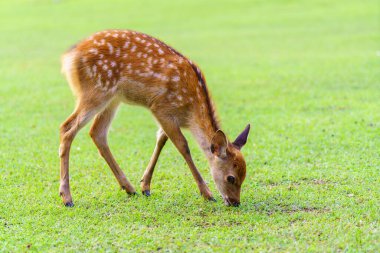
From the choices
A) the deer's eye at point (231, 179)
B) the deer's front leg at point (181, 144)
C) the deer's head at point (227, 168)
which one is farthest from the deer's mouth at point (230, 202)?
the deer's front leg at point (181, 144)

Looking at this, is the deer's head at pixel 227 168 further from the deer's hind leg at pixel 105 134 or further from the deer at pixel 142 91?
the deer's hind leg at pixel 105 134

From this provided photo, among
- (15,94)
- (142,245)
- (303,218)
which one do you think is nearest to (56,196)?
(142,245)

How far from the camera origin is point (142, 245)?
5410mm

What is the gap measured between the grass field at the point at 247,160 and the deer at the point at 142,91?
0.47 m

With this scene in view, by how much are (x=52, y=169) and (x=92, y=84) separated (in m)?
1.55

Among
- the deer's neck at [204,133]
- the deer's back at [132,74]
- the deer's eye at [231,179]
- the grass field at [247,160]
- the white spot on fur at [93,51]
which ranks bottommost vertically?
the grass field at [247,160]

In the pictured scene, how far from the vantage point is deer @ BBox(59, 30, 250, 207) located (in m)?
6.82

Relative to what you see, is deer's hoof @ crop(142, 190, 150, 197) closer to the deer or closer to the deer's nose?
the deer

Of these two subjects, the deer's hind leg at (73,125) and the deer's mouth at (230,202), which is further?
the deer's hind leg at (73,125)

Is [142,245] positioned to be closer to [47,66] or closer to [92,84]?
[92,84]

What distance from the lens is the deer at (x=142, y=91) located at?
6820 mm

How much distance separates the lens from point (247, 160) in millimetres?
8227

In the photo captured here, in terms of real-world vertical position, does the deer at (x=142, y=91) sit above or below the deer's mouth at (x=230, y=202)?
above

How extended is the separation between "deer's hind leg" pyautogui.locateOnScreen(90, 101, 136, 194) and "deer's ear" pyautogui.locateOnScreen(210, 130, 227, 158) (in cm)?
106
